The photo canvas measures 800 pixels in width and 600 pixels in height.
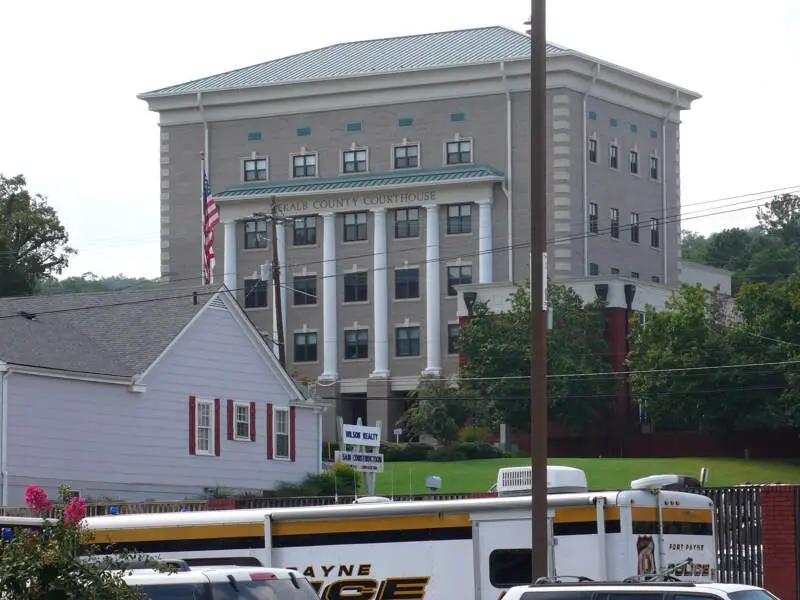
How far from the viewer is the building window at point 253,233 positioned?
99438mm

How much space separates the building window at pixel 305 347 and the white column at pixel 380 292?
390cm

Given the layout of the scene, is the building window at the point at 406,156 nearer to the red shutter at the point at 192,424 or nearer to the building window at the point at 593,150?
the building window at the point at 593,150

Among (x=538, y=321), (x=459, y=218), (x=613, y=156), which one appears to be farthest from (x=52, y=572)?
(x=613, y=156)

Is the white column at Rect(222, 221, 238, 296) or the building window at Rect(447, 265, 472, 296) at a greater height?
the white column at Rect(222, 221, 238, 296)

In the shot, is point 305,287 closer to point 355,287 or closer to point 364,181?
point 355,287

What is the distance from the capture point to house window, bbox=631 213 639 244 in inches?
3880

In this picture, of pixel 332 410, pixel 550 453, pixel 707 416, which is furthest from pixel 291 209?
pixel 707 416

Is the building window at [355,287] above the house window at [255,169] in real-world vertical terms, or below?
below

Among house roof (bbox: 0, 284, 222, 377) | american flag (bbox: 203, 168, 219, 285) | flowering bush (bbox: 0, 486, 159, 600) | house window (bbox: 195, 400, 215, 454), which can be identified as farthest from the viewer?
american flag (bbox: 203, 168, 219, 285)

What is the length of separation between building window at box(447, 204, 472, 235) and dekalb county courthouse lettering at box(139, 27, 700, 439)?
0.08 m

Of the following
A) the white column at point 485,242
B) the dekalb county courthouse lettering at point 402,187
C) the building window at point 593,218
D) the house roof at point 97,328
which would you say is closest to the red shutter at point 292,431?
the house roof at point 97,328

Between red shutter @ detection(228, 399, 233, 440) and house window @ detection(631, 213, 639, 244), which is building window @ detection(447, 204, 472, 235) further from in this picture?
red shutter @ detection(228, 399, 233, 440)

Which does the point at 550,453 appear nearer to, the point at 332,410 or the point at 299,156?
the point at 332,410

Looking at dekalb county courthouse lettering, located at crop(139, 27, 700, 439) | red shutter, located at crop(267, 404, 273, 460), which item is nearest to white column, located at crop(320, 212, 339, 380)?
dekalb county courthouse lettering, located at crop(139, 27, 700, 439)
